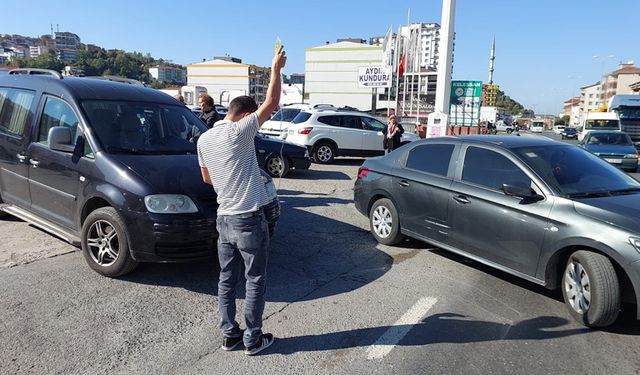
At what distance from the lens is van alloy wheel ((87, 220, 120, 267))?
176 inches

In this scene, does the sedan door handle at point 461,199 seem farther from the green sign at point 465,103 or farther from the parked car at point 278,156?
the green sign at point 465,103

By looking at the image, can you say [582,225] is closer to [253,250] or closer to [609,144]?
[253,250]

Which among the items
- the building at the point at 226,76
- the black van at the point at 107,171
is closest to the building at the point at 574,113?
the building at the point at 226,76

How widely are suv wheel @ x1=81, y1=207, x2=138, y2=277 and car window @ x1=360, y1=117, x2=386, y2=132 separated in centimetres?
1208

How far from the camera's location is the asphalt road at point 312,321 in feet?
10.7

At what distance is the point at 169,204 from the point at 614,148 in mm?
17123

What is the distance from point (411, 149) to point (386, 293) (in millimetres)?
2352

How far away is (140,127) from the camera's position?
206 inches

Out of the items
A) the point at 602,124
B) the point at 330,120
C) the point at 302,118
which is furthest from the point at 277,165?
the point at 602,124

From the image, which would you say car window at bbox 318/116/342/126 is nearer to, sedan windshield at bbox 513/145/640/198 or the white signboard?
the white signboard

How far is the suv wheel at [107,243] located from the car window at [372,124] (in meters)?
12.1

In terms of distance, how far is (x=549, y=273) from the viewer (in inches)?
168

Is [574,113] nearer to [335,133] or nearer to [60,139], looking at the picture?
[335,133]

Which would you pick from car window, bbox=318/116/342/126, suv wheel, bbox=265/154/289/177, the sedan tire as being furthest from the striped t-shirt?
car window, bbox=318/116/342/126
